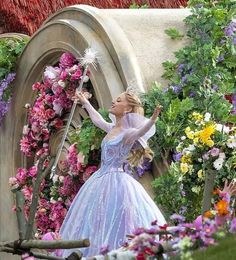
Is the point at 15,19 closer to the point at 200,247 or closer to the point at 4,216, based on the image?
the point at 4,216

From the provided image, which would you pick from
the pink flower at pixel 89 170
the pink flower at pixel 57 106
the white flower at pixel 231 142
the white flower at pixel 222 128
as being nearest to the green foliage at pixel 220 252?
the white flower at pixel 231 142

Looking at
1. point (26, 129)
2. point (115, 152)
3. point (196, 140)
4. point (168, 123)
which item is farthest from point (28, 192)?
point (196, 140)

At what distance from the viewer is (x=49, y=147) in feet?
31.8

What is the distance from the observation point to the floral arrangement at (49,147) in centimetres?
891

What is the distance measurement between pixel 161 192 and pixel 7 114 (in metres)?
2.84

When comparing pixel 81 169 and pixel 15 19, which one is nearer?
pixel 81 169

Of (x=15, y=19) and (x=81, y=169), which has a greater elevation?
(x=15, y=19)

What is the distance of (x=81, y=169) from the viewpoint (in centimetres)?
869

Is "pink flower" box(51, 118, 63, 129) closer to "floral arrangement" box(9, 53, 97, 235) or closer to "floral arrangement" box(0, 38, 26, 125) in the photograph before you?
"floral arrangement" box(9, 53, 97, 235)

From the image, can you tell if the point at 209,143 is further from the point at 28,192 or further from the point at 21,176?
the point at 21,176

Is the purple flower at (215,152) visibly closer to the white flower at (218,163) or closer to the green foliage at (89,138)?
the white flower at (218,163)

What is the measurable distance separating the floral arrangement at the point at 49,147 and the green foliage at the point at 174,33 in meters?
0.73

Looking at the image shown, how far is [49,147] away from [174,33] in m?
1.53

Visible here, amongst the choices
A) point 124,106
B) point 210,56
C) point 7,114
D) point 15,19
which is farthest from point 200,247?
point 15,19
